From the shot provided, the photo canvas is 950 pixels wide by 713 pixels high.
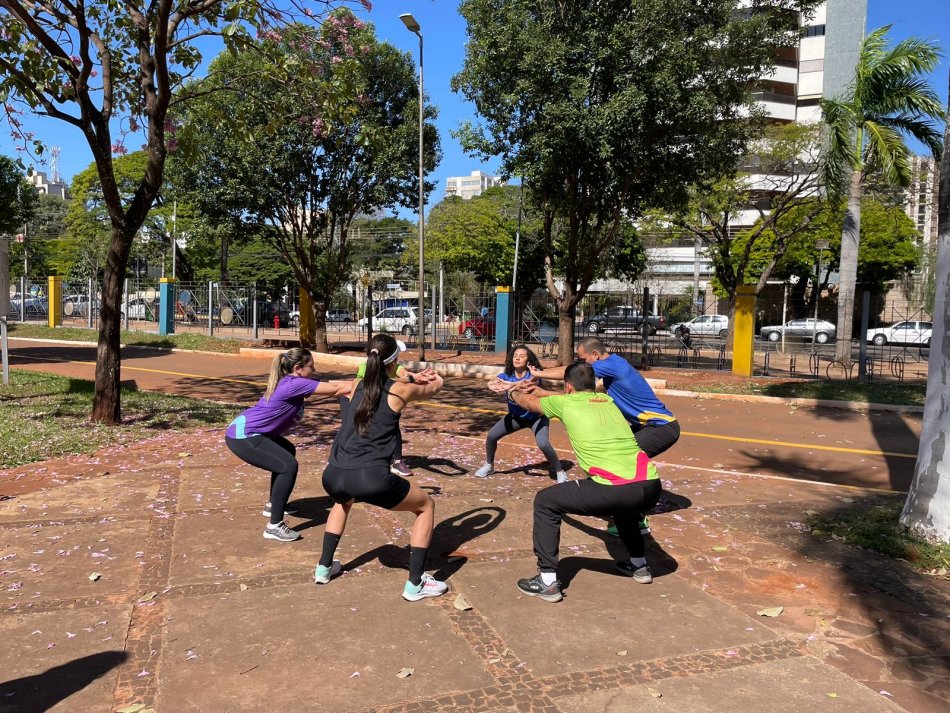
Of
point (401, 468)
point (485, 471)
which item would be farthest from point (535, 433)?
point (401, 468)

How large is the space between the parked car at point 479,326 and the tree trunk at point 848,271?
9933mm

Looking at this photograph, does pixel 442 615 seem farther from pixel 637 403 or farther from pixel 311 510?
pixel 637 403

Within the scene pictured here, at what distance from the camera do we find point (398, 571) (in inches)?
188

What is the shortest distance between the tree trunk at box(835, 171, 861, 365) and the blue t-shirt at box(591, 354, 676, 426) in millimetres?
14304

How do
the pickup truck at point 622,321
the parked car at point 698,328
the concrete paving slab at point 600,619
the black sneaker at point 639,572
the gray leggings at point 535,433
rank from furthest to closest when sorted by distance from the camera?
the parked car at point 698,328 → the pickup truck at point 622,321 → the gray leggings at point 535,433 → the black sneaker at point 639,572 → the concrete paving slab at point 600,619

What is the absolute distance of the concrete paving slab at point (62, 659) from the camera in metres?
3.22

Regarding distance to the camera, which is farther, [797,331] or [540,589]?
[797,331]

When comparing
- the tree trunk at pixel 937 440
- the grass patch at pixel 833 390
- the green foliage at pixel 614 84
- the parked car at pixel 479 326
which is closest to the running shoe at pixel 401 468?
the tree trunk at pixel 937 440

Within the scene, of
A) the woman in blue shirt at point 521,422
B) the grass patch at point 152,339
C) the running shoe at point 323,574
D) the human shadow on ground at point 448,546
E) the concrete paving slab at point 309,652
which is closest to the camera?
the concrete paving slab at point 309,652

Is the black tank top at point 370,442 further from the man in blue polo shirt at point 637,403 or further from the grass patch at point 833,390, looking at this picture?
the grass patch at point 833,390

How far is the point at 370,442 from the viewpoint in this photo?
4.16 metres

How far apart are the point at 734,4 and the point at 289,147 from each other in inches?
449

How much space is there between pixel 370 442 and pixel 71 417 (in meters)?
7.26

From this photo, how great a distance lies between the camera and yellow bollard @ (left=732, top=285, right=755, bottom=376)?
661 inches
